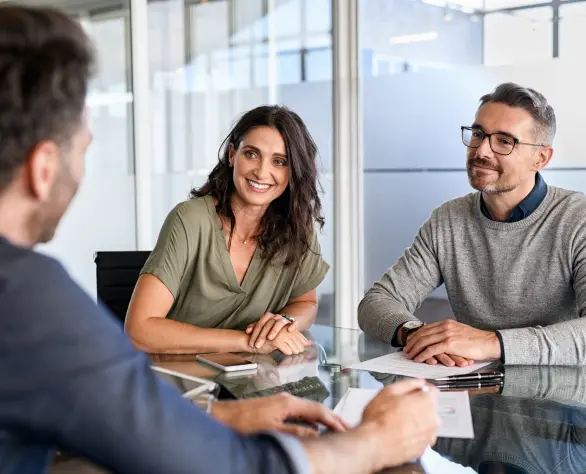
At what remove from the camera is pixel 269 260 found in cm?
276

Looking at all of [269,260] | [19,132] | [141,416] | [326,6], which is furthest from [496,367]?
[326,6]

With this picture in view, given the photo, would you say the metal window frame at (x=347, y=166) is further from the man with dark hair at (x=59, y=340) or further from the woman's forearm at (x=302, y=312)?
the man with dark hair at (x=59, y=340)

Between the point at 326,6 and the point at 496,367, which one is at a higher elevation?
the point at 326,6

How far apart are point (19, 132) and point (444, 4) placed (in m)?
4.37

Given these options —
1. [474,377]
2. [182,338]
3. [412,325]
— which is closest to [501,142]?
[412,325]

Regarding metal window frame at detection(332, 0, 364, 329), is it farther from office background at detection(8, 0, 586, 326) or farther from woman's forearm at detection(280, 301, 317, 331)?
woman's forearm at detection(280, 301, 317, 331)

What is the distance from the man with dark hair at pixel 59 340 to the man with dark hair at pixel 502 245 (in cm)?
153

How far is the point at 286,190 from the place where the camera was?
2879 millimetres

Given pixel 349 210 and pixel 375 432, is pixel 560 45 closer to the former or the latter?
pixel 349 210

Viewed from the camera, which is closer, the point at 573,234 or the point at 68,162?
the point at 68,162

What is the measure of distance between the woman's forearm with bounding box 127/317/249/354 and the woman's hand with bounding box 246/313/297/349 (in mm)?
26

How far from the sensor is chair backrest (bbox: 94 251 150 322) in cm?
308

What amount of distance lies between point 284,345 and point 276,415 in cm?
83

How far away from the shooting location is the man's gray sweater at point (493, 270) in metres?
2.58
